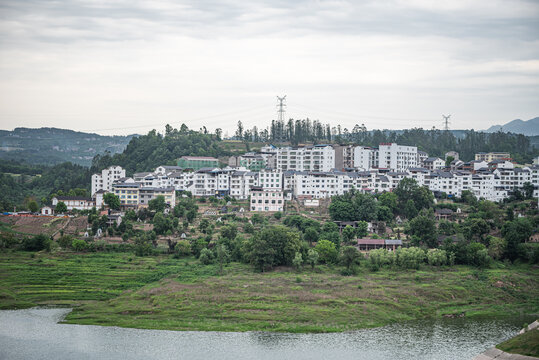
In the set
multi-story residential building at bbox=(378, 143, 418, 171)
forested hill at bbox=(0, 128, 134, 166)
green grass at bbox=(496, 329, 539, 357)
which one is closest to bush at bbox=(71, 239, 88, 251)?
green grass at bbox=(496, 329, 539, 357)

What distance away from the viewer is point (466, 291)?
24.7 m

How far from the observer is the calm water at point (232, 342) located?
18031 mm

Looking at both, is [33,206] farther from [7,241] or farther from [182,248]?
[182,248]

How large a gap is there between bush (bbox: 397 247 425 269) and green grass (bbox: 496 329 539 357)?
9206 mm

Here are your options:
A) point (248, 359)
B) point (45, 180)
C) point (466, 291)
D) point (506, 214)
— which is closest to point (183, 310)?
point (248, 359)

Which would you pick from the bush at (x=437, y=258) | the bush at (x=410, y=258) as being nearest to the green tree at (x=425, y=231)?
the bush at (x=437, y=258)

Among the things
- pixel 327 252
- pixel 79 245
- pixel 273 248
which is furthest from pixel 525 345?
pixel 79 245

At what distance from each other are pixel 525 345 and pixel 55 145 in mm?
103663

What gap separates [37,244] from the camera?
2914cm

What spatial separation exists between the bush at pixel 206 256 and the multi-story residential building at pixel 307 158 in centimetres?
1770

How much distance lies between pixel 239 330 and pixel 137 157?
30.3m

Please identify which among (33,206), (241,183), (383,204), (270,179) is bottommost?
(33,206)

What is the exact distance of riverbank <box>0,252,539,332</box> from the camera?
21.3 m

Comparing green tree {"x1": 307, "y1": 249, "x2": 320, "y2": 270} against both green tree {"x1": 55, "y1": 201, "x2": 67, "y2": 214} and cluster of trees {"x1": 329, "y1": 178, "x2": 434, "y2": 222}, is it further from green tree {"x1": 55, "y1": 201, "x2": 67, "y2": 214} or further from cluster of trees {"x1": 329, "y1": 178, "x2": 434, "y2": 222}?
green tree {"x1": 55, "y1": 201, "x2": 67, "y2": 214}
